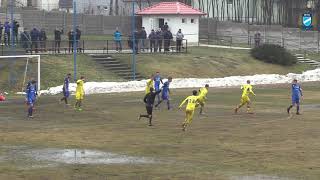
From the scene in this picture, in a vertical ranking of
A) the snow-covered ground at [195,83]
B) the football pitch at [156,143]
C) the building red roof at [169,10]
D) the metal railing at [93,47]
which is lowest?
the football pitch at [156,143]

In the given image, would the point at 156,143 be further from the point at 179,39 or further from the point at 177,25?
the point at 177,25

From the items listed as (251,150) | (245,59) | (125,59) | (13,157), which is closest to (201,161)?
(251,150)

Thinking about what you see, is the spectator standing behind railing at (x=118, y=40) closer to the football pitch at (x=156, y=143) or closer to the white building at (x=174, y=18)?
the white building at (x=174, y=18)

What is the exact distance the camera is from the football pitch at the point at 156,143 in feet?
58.0

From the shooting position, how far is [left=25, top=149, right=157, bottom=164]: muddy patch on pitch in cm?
1914

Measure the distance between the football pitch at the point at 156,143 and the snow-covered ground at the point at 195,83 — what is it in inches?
328

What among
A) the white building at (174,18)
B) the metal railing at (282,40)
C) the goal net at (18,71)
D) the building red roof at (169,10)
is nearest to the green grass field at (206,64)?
the white building at (174,18)

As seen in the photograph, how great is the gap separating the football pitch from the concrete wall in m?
31.4

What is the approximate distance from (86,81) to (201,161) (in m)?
28.0

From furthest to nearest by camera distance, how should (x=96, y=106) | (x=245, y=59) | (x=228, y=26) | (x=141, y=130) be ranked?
(x=228, y=26), (x=245, y=59), (x=96, y=106), (x=141, y=130)

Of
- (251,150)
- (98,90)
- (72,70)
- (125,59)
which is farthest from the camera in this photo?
(125,59)

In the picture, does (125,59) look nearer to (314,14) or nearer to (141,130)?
(141,130)

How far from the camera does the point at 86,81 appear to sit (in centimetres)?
4644

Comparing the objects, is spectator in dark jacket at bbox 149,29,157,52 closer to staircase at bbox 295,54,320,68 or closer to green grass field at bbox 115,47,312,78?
green grass field at bbox 115,47,312,78
